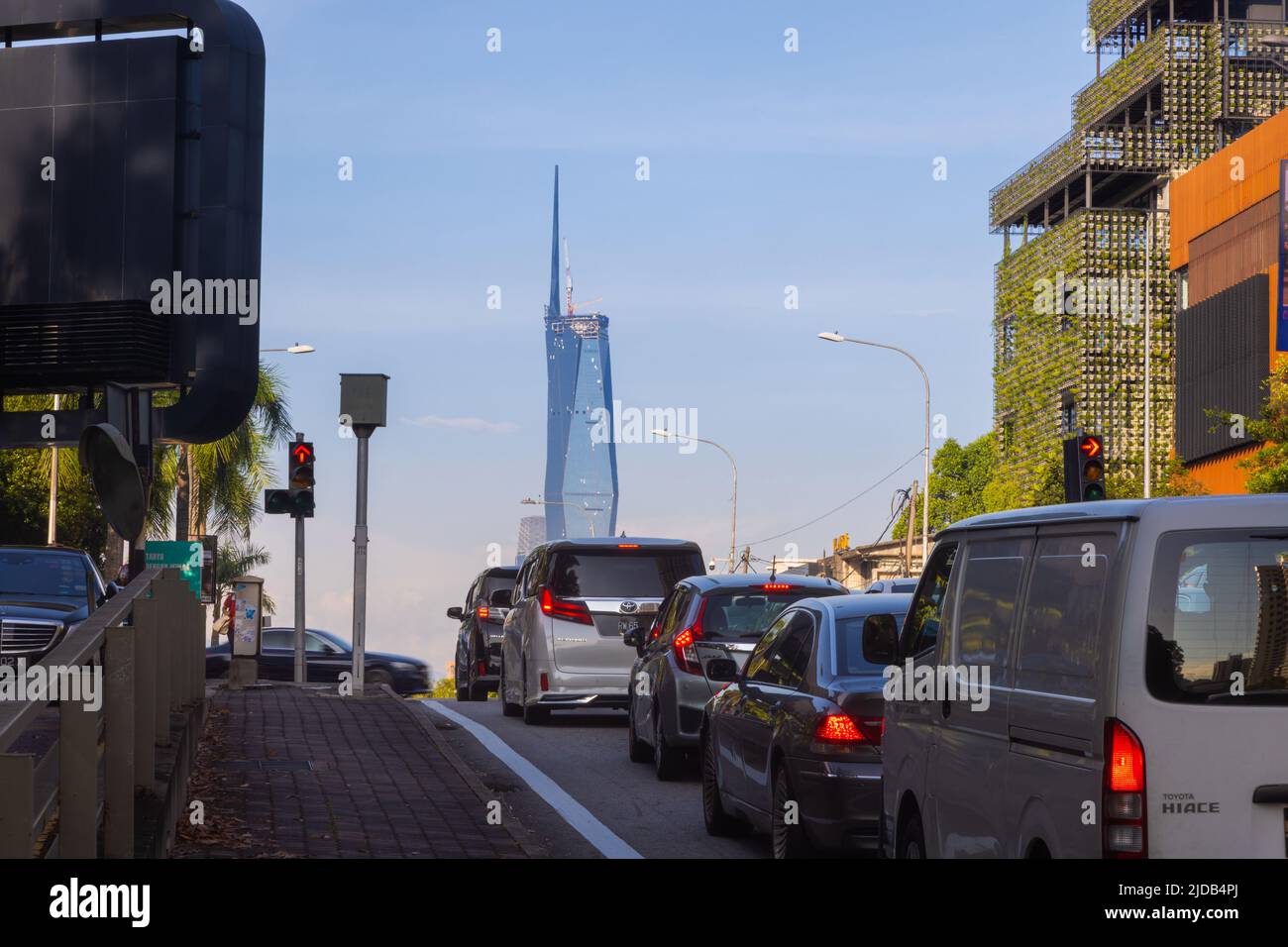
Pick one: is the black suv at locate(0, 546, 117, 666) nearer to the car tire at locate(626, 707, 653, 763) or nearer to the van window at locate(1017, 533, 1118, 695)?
the car tire at locate(626, 707, 653, 763)

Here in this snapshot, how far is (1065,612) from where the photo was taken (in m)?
6.18

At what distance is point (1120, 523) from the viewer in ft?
19.4

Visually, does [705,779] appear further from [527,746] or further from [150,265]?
[150,265]

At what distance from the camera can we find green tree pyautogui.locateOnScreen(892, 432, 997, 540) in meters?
142

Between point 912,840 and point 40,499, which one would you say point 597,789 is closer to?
point 912,840

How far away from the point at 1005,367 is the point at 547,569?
102 metres

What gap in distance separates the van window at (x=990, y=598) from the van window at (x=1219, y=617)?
101 centimetres

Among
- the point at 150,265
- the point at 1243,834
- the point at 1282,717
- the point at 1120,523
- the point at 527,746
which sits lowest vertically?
the point at 527,746

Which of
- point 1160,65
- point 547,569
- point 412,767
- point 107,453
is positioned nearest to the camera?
point 107,453

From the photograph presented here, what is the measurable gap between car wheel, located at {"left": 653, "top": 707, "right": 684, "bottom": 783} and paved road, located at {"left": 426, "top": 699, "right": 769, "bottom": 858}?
0.10 m

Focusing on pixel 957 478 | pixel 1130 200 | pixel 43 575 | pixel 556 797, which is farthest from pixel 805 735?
→ pixel 957 478

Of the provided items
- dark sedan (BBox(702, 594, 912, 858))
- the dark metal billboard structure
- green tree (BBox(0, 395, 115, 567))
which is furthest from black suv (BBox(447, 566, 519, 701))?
green tree (BBox(0, 395, 115, 567))

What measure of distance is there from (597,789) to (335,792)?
105 inches
